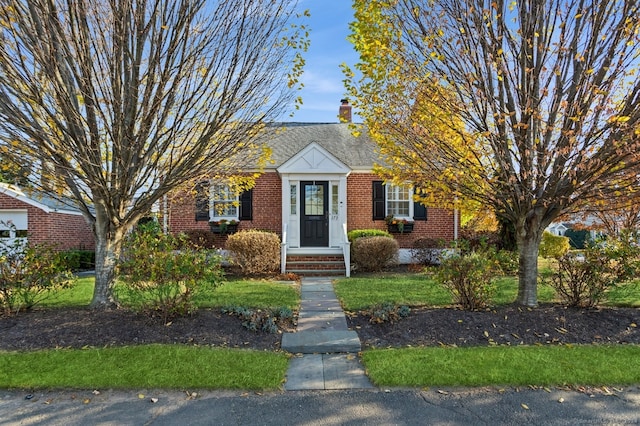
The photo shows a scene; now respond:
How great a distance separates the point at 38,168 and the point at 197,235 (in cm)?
737

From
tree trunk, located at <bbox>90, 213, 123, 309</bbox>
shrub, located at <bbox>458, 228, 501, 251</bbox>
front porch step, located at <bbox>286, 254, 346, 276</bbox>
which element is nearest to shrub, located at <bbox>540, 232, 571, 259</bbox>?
shrub, located at <bbox>458, 228, 501, 251</bbox>

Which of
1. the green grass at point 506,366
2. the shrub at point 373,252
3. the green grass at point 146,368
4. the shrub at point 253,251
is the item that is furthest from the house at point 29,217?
the green grass at point 506,366

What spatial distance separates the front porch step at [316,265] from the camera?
36.6ft

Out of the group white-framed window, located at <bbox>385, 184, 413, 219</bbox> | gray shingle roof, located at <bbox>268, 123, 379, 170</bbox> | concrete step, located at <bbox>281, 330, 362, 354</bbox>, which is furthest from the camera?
gray shingle roof, located at <bbox>268, 123, 379, 170</bbox>

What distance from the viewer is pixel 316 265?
11.5 meters

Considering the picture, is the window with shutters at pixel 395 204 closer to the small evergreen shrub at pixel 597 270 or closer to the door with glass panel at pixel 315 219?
the door with glass panel at pixel 315 219

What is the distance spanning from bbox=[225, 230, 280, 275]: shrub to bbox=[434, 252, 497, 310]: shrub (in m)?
5.61

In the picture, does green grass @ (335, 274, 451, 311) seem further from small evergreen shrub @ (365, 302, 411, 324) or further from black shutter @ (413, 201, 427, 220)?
black shutter @ (413, 201, 427, 220)

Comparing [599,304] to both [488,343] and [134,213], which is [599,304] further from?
[134,213]

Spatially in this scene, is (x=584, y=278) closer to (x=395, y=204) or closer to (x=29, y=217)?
(x=395, y=204)

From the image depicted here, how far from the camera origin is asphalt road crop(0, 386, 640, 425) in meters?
3.27

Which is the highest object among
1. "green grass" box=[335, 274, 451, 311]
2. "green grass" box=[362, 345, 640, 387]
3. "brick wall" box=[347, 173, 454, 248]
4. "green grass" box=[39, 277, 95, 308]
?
"brick wall" box=[347, 173, 454, 248]

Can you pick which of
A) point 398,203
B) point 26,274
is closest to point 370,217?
point 398,203

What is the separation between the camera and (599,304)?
6445mm
